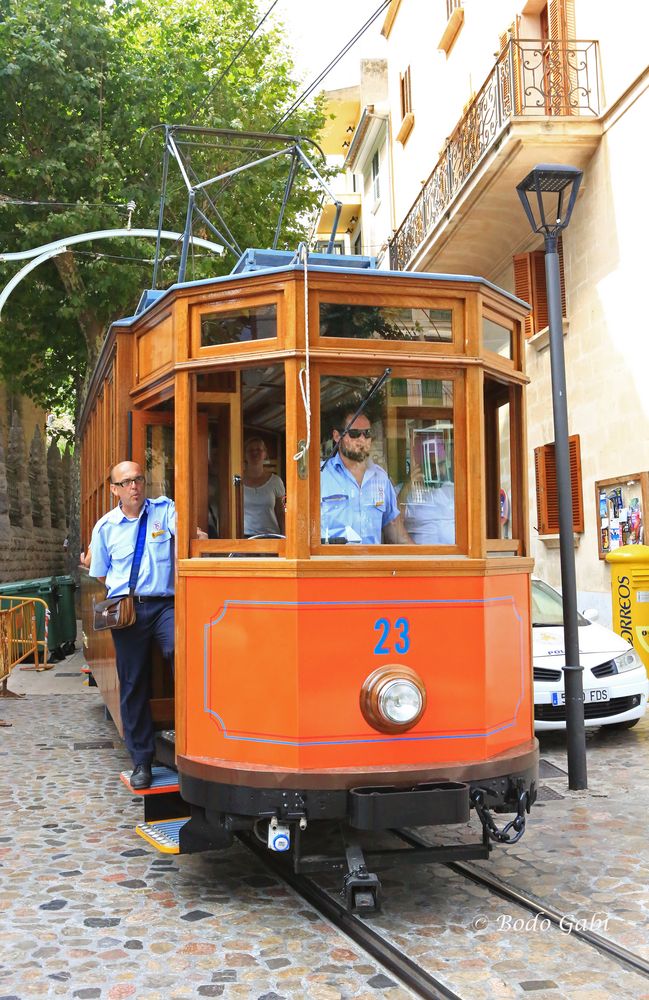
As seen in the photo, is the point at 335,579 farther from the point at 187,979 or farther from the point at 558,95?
the point at 558,95

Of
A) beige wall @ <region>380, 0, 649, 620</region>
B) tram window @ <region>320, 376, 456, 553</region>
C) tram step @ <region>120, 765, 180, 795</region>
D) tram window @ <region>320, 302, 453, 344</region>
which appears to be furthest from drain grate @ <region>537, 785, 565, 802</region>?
beige wall @ <region>380, 0, 649, 620</region>

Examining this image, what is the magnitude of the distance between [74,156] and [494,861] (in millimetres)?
16606

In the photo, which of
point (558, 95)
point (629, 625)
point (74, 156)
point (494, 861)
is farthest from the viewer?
point (74, 156)

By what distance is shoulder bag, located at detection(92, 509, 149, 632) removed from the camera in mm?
5715

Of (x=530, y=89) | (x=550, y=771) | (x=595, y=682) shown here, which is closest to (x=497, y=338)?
(x=550, y=771)

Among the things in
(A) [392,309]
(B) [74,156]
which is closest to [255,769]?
Answer: (A) [392,309]

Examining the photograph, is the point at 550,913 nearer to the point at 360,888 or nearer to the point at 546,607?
the point at 360,888

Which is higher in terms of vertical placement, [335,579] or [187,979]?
[335,579]

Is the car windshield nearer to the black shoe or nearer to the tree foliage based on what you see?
the black shoe

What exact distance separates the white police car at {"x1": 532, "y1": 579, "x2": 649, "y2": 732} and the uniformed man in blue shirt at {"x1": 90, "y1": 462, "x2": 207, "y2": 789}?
12.5 ft

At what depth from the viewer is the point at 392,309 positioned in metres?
4.90

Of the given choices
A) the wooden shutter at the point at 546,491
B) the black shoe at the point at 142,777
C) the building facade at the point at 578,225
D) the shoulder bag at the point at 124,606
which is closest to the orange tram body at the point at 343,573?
the black shoe at the point at 142,777

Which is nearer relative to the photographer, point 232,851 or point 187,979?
point 187,979

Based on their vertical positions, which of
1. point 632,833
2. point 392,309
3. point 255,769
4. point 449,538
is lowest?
point 632,833
